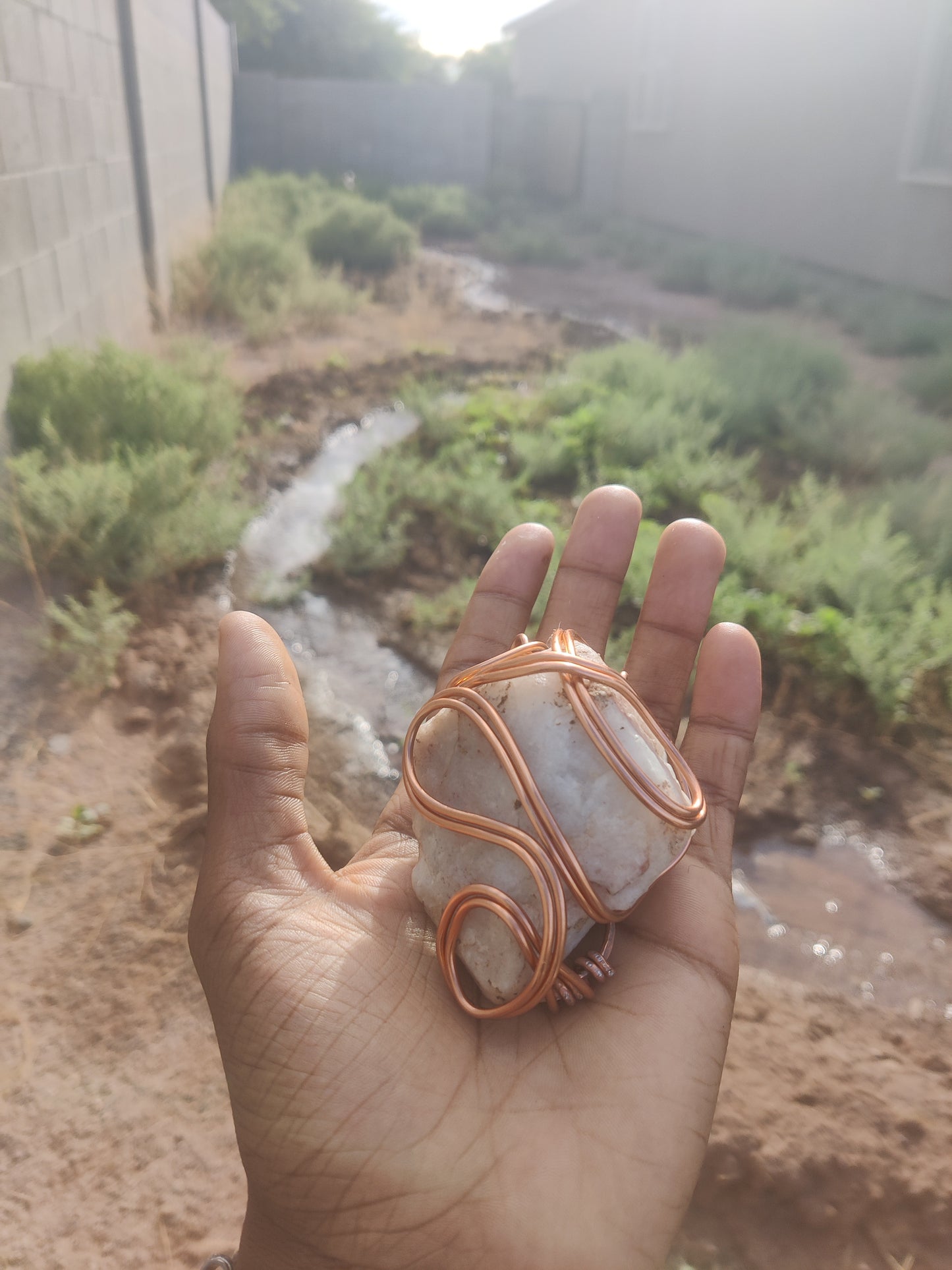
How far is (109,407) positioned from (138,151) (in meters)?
→ 3.78

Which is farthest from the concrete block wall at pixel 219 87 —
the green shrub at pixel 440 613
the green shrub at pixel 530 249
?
the green shrub at pixel 440 613

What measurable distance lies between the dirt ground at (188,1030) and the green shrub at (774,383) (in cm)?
347

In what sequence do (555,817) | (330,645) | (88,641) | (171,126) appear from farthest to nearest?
(171,126)
(330,645)
(88,641)
(555,817)

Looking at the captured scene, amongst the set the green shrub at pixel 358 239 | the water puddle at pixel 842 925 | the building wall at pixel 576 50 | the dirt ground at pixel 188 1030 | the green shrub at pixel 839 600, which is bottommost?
the water puddle at pixel 842 925

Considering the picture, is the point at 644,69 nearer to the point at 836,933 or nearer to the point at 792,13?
the point at 792,13

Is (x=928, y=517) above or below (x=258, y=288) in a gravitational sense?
below

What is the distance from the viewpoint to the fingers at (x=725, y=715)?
199 centimetres

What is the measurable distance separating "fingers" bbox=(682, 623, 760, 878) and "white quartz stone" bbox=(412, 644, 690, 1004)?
43 cm

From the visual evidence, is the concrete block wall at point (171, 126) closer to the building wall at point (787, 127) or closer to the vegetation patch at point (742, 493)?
the vegetation patch at point (742, 493)

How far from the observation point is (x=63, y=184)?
16.3ft

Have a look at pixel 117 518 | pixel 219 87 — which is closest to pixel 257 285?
pixel 117 518

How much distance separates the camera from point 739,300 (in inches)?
464

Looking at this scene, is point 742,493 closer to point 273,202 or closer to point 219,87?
point 273,202

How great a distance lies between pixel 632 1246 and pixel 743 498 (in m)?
4.63
